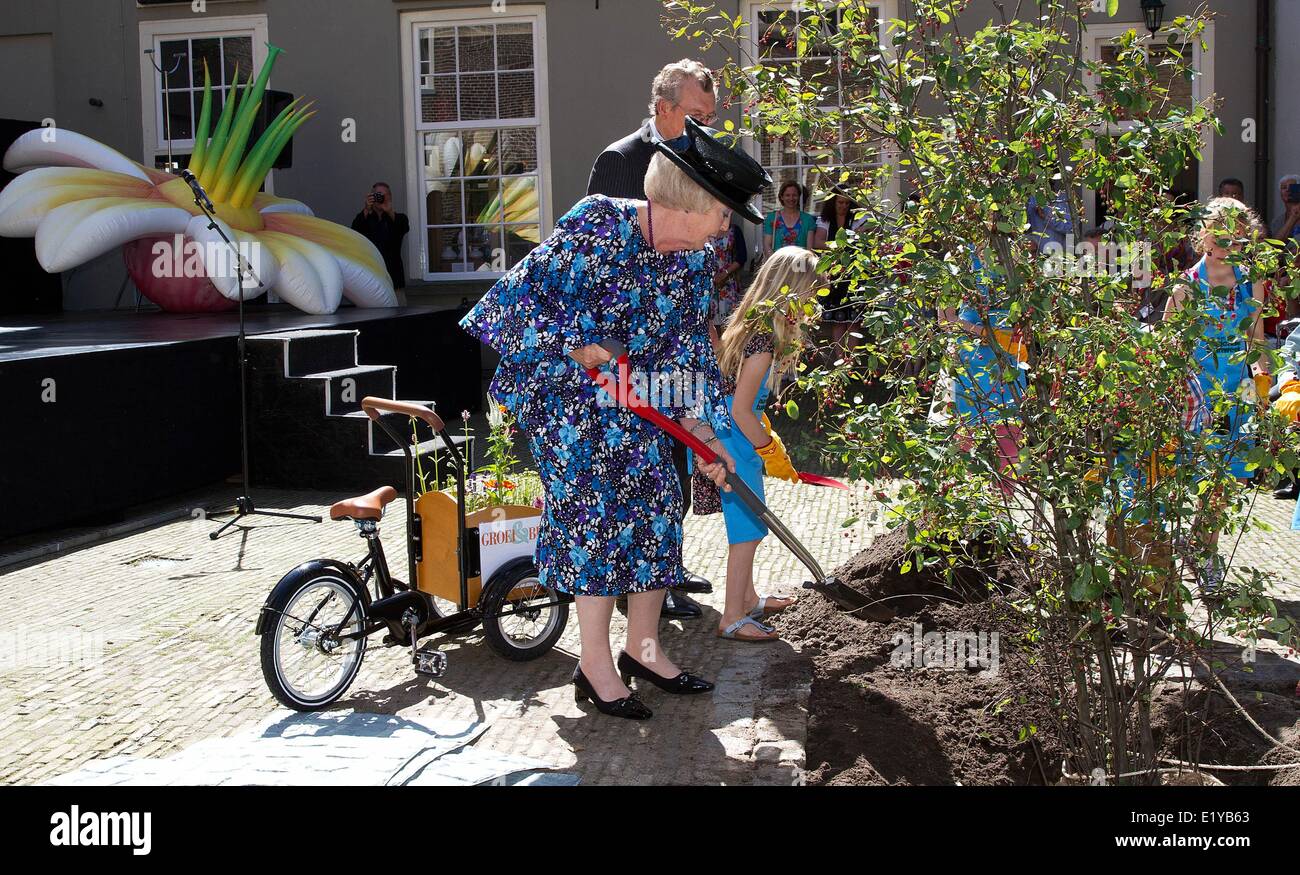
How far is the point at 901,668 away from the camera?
15.7ft

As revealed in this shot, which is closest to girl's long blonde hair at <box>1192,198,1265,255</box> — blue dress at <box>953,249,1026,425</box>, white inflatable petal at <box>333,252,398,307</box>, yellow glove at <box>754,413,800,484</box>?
blue dress at <box>953,249,1026,425</box>

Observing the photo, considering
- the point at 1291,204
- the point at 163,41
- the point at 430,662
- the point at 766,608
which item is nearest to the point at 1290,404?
the point at 766,608

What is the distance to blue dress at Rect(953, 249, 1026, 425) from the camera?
337 centimetres

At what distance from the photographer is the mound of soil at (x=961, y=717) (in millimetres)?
3995

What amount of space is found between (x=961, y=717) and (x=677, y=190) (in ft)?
6.24

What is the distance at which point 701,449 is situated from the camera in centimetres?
422

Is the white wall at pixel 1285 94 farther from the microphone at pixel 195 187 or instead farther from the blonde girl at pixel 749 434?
the microphone at pixel 195 187

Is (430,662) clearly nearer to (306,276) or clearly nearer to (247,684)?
(247,684)

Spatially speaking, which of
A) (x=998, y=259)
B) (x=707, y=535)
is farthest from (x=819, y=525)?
(x=998, y=259)

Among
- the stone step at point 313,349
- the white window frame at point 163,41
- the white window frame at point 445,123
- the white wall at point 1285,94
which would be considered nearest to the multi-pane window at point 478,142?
the white window frame at point 445,123

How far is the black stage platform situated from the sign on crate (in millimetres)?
A: 3488

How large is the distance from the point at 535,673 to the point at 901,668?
4.25 feet

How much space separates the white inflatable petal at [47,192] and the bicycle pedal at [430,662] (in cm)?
886
